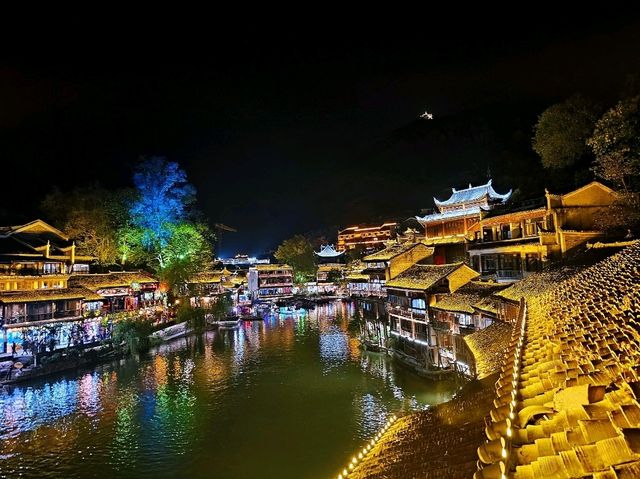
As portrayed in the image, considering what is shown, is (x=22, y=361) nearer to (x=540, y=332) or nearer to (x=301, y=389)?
(x=301, y=389)

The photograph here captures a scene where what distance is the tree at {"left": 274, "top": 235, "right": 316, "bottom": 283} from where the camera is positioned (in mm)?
92375

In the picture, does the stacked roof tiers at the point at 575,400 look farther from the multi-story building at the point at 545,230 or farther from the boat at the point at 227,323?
the boat at the point at 227,323

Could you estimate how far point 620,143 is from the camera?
86.0ft

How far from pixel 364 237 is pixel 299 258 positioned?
32.9m

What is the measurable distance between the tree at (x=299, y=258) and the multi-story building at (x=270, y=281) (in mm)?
4667

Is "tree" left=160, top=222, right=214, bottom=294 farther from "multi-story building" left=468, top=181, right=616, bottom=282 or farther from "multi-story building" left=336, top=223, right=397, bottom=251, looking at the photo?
"multi-story building" left=336, top=223, right=397, bottom=251

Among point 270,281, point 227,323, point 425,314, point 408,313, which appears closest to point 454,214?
point 408,313

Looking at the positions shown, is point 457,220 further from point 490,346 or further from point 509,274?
point 490,346

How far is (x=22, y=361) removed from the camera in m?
29.6

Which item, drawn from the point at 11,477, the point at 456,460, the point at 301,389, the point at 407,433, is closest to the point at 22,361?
the point at 11,477

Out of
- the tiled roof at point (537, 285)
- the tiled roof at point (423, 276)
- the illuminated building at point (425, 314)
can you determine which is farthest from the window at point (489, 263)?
the tiled roof at point (537, 285)

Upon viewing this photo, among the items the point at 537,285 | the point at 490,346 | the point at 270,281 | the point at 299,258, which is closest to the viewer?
the point at 490,346

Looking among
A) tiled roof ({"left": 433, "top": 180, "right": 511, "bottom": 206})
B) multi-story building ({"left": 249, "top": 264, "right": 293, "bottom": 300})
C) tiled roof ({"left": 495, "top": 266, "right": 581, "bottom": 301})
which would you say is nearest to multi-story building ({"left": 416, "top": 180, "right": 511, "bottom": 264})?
tiled roof ({"left": 433, "top": 180, "right": 511, "bottom": 206})

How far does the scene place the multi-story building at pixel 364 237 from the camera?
112 metres
